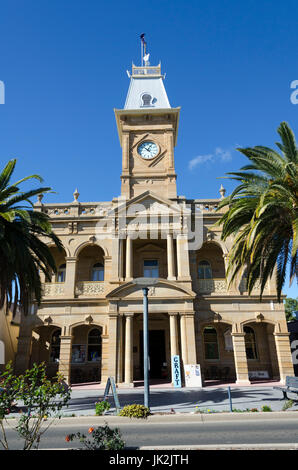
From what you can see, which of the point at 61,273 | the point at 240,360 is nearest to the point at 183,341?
the point at 240,360

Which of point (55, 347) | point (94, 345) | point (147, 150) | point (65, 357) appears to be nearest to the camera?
point (65, 357)

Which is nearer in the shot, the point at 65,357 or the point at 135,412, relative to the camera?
the point at 135,412

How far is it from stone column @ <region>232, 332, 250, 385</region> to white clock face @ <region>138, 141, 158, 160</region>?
15.1 m

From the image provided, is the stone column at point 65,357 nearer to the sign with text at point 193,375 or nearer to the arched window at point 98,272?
the arched window at point 98,272

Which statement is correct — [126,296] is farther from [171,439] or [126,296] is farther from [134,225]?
[171,439]

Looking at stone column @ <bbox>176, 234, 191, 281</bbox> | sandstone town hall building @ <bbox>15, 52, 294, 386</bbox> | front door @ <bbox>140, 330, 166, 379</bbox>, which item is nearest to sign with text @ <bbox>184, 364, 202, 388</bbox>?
sandstone town hall building @ <bbox>15, 52, 294, 386</bbox>

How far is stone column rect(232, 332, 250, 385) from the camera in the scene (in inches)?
811

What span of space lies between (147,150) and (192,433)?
22.1 m

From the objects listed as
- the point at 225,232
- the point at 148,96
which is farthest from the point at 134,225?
the point at 148,96

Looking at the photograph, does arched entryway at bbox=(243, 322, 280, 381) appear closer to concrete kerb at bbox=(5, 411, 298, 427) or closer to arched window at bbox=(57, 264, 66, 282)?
concrete kerb at bbox=(5, 411, 298, 427)

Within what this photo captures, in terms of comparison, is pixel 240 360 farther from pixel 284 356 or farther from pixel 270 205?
pixel 270 205

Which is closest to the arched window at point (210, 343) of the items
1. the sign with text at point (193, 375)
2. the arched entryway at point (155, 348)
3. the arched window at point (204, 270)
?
the arched entryway at point (155, 348)

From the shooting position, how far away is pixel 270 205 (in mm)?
12969

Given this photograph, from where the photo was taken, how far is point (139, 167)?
26516 millimetres
